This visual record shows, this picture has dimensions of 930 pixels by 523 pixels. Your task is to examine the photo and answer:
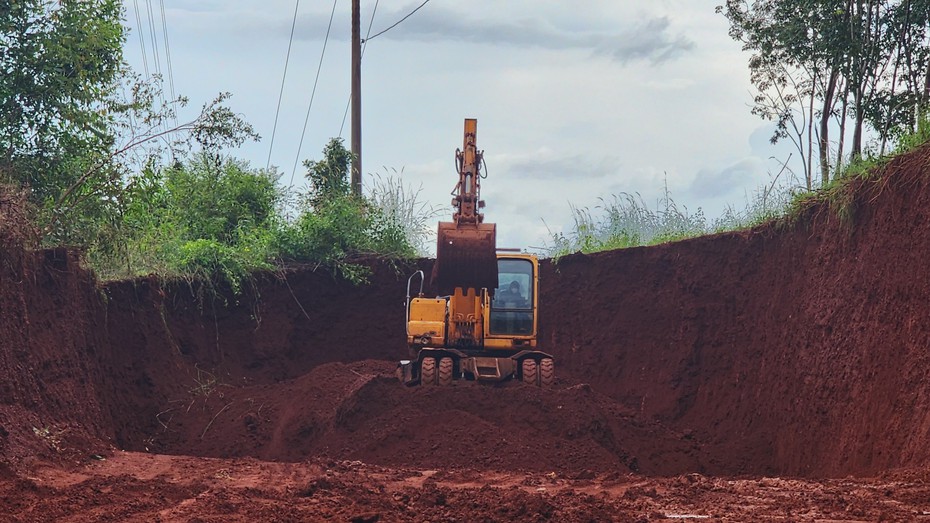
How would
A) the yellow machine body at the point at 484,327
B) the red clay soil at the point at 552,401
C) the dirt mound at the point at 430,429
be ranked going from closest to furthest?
the red clay soil at the point at 552,401 → the dirt mound at the point at 430,429 → the yellow machine body at the point at 484,327

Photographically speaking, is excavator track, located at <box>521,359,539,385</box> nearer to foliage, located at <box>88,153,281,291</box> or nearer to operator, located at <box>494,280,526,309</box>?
operator, located at <box>494,280,526,309</box>

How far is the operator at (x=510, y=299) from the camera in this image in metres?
18.4

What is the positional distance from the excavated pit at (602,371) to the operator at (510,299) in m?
1.46

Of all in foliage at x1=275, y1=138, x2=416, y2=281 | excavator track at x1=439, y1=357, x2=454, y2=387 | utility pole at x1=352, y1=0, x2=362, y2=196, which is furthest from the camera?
utility pole at x1=352, y1=0, x2=362, y2=196

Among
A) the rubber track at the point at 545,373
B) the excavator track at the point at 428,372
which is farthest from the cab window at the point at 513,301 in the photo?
the excavator track at the point at 428,372

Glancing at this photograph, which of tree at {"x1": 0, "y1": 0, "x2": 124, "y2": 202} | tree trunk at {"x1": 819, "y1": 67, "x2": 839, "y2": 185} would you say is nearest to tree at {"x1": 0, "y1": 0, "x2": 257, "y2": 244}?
tree at {"x1": 0, "y1": 0, "x2": 124, "y2": 202}

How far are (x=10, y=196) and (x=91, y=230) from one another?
317cm

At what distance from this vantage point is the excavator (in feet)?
55.5

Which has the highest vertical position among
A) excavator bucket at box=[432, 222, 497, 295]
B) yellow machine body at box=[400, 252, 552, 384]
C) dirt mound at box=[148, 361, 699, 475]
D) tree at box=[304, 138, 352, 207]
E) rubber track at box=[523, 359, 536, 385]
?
tree at box=[304, 138, 352, 207]

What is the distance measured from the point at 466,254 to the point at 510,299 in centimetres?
187

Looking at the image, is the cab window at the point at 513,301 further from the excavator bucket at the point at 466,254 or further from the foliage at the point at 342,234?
the foliage at the point at 342,234

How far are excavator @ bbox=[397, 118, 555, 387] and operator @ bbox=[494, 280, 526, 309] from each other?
0.02 meters

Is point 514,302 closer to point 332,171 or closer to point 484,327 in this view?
point 484,327

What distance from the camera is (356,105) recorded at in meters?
26.5
